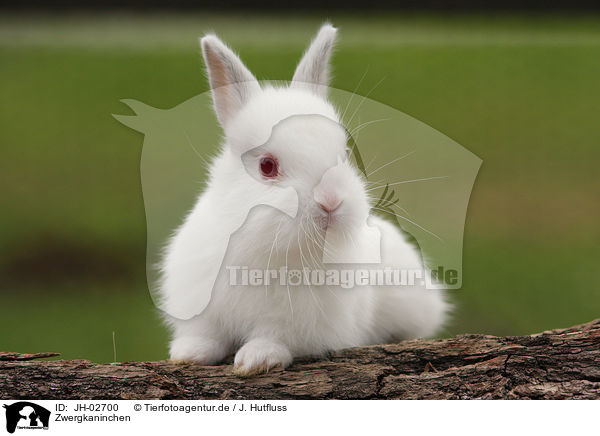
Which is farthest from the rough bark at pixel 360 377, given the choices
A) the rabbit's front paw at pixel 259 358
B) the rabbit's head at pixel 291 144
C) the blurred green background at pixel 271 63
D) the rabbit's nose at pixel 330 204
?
the rabbit's nose at pixel 330 204

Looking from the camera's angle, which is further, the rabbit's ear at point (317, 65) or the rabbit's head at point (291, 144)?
the rabbit's ear at point (317, 65)

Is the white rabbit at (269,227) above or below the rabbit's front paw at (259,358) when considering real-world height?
above

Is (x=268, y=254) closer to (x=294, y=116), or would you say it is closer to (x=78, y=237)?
(x=294, y=116)

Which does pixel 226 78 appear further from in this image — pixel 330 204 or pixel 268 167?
pixel 330 204

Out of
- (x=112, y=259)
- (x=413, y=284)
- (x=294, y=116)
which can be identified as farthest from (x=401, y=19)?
(x=112, y=259)

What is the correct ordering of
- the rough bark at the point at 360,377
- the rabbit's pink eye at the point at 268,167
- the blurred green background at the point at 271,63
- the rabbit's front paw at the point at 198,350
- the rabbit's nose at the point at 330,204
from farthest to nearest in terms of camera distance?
the blurred green background at the point at 271,63, the rabbit's front paw at the point at 198,350, the rough bark at the point at 360,377, the rabbit's pink eye at the point at 268,167, the rabbit's nose at the point at 330,204
